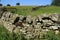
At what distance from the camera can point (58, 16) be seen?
1470 cm

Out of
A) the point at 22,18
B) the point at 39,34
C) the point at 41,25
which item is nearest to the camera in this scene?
the point at 39,34

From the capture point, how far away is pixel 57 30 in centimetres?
1360

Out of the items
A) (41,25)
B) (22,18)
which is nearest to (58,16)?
(41,25)

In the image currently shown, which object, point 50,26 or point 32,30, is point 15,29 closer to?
point 32,30

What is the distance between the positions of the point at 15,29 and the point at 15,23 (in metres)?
1.58

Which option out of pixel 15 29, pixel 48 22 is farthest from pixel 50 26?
pixel 15 29

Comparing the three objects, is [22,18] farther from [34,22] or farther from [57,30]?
[57,30]

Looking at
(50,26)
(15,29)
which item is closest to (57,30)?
(50,26)

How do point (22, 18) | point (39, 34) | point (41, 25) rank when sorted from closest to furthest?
point (39, 34)
point (41, 25)
point (22, 18)

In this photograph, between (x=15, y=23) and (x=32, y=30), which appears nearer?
(x=32, y=30)

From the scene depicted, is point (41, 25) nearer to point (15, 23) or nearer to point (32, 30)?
point (32, 30)

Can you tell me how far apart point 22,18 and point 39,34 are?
8.21 feet

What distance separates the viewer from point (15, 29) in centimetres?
1338

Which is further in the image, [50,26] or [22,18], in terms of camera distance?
[22,18]
